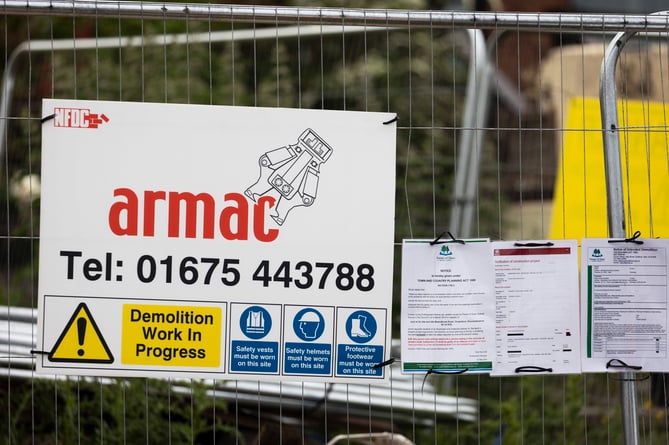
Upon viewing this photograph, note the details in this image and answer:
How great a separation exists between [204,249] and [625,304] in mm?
1646

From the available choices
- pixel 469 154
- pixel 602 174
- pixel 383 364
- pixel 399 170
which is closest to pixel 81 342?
pixel 383 364

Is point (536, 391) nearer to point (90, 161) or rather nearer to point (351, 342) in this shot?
point (351, 342)

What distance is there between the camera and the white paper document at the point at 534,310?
3561mm

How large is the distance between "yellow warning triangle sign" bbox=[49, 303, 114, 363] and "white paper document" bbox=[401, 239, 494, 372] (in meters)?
1.14

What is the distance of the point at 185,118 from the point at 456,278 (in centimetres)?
120

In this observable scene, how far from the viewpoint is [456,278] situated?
356 centimetres

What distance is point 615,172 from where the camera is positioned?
3.69m

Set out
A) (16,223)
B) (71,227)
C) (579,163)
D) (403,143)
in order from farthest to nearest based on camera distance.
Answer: (403,143), (16,223), (579,163), (71,227)

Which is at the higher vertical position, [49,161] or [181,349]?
[49,161]

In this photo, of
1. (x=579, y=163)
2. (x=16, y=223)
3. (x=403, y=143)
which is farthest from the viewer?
(x=403, y=143)

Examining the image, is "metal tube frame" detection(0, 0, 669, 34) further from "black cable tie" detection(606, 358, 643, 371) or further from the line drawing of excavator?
"black cable tie" detection(606, 358, 643, 371)

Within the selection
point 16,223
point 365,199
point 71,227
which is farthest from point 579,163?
point 16,223

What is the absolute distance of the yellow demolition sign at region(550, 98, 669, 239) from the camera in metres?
4.29

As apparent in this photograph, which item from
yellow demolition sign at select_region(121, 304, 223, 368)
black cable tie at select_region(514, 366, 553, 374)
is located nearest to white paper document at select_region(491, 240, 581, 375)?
black cable tie at select_region(514, 366, 553, 374)
